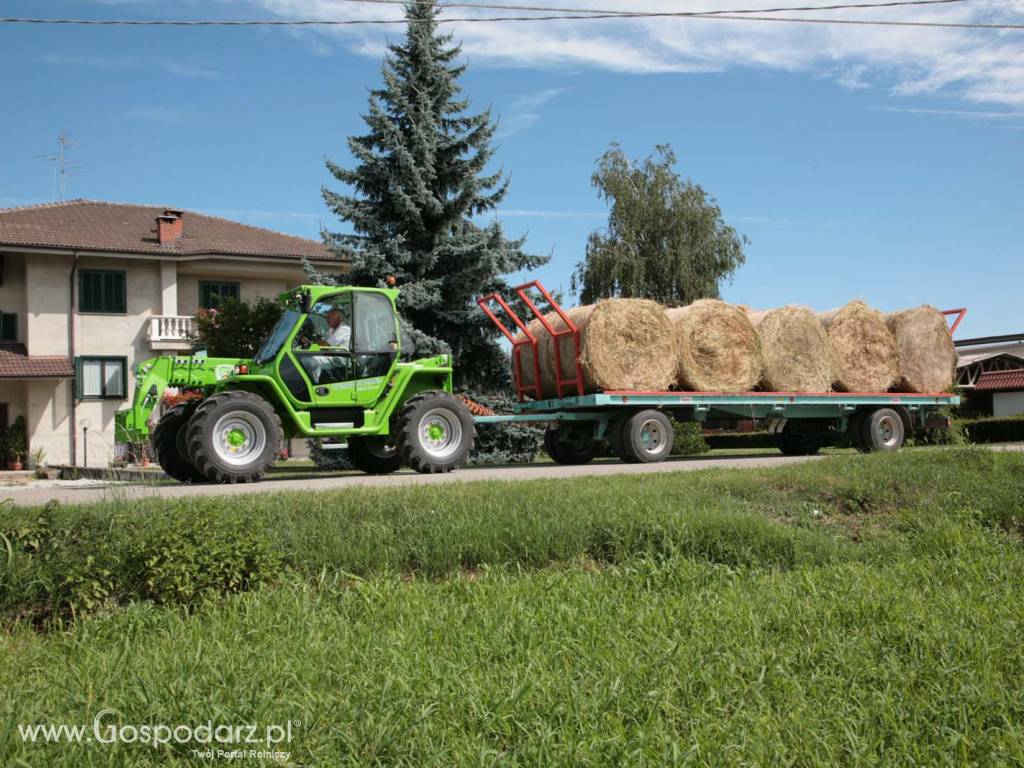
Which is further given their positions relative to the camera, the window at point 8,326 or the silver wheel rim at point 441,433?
the window at point 8,326

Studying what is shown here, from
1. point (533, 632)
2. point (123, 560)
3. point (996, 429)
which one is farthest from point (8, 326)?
point (533, 632)

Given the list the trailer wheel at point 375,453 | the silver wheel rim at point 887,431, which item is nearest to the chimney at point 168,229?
the trailer wheel at point 375,453

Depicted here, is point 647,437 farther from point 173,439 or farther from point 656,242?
point 656,242

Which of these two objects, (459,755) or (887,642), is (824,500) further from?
(459,755)

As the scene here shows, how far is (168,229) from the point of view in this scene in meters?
28.6

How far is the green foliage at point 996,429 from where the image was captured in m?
22.2

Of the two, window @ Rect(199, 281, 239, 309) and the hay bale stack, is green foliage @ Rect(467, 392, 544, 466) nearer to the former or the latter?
the hay bale stack

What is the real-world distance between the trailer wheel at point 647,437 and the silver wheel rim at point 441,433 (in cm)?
267

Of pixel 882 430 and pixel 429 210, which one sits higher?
pixel 429 210

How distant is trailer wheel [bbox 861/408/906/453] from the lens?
51.6ft

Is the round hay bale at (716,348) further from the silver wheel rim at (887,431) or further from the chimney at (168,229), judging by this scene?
the chimney at (168,229)

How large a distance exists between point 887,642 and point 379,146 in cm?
1742

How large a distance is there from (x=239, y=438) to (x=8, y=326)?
2023cm

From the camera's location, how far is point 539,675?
3.57m
